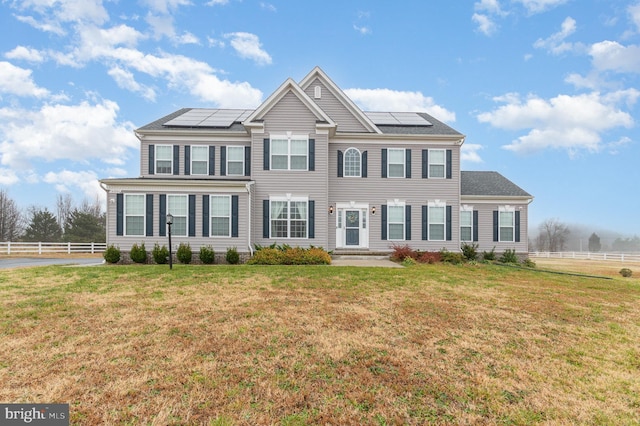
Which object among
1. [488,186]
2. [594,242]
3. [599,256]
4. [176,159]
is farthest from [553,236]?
[176,159]

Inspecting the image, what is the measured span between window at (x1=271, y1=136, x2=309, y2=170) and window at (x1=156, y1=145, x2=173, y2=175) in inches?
230

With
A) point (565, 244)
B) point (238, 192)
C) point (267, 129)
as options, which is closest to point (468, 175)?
point (267, 129)

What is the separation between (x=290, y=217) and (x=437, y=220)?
7.99 meters

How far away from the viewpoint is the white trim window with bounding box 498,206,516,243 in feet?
62.0

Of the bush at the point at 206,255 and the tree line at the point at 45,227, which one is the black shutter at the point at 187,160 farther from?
the tree line at the point at 45,227

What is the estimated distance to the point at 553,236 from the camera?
6259cm

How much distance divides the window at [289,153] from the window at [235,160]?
2228mm

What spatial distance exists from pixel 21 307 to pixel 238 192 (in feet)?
30.8

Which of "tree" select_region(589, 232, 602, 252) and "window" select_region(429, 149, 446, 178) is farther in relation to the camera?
"tree" select_region(589, 232, 602, 252)

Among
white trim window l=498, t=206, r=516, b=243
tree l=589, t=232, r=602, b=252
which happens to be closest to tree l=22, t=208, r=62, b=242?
white trim window l=498, t=206, r=516, b=243

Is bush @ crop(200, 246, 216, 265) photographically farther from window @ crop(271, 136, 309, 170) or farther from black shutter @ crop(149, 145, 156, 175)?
black shutter @ crop(149, 145, 156, 175)

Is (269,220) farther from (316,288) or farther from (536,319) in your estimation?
(536,319)

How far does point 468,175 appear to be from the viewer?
21.3 meters

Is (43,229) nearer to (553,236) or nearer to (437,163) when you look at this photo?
(437,163)
